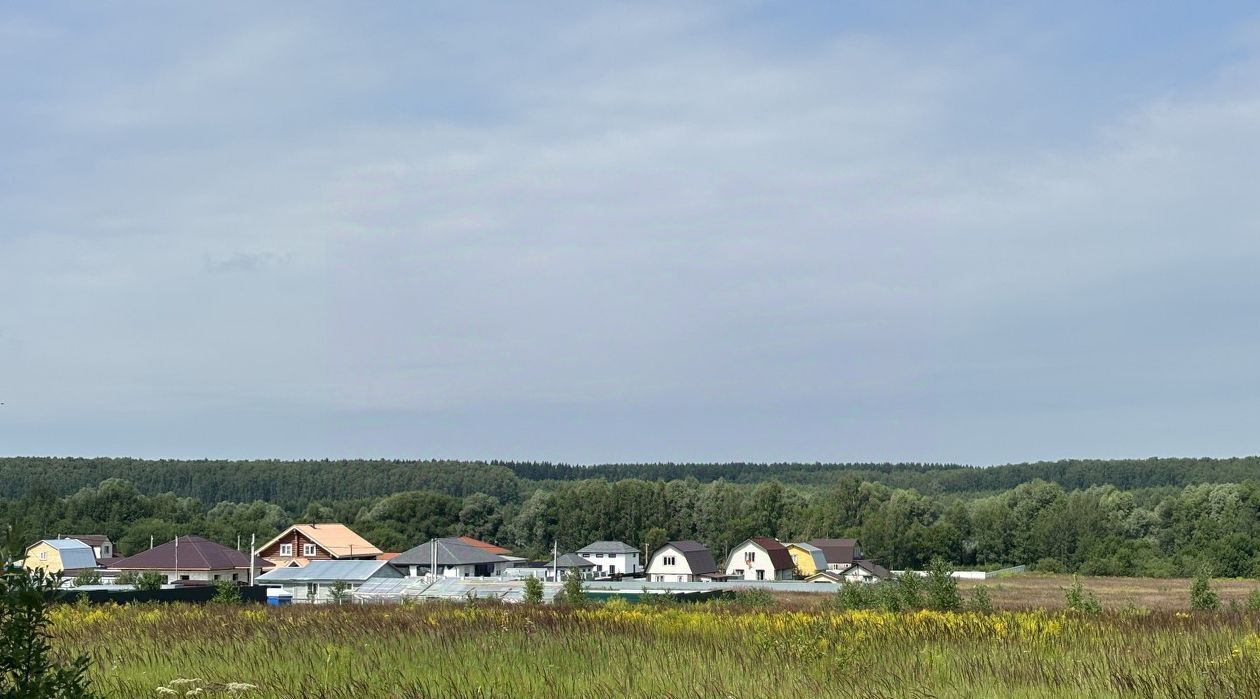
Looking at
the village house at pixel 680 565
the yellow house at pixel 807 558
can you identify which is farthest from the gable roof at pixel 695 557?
the yellow house at pixel 807 558

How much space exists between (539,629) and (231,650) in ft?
13.9

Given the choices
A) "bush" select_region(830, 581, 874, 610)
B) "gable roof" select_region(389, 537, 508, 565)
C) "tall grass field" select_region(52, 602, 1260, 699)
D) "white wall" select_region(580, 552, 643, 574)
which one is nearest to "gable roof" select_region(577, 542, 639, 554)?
"white wall" select_region(580, 552, 643, 574)

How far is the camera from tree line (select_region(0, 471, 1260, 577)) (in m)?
133

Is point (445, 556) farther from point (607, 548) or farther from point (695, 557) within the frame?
point (607, 548)

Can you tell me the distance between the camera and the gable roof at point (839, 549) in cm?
13725

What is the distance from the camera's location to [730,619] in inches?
774

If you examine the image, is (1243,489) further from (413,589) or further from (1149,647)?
(1149,647)

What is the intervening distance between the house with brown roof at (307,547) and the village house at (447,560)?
18.1ft

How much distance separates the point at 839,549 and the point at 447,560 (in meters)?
49.5

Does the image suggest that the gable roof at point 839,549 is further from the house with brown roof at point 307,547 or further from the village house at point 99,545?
the village house at point 99,545

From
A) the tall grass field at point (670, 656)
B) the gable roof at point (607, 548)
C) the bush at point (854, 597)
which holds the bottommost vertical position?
the gable roof at point (607, 548)

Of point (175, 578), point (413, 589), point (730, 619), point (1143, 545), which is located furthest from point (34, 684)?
point (1143, 545)

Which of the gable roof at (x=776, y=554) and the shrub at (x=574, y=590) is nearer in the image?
the shrub at (x=574, y=590)

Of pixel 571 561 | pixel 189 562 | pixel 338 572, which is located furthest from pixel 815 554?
pixel 189 562
